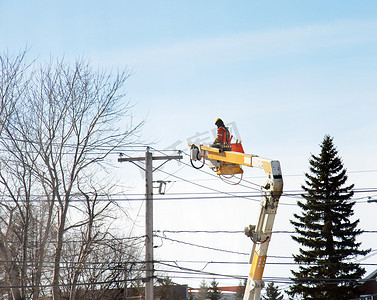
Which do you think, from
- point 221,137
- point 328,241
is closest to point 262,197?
point 221,137

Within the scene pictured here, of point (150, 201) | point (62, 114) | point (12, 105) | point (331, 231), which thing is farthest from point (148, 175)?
point (331, 231)

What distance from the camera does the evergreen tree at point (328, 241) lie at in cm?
3603

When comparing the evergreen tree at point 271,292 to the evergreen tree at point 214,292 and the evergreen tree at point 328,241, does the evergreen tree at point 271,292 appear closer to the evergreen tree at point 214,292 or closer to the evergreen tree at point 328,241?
the evergreen tree at point 214,292

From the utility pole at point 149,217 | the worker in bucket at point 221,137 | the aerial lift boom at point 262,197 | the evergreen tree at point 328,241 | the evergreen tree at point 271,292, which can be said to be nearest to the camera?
the aerial lift boom at point 262,197

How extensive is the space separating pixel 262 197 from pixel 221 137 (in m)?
2.40

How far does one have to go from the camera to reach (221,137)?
16.0 m

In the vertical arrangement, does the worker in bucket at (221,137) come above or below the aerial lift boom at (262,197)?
above

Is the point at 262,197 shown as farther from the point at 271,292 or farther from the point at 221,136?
the point at 271,292

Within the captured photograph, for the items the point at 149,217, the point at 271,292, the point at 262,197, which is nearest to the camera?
the point at 262,197

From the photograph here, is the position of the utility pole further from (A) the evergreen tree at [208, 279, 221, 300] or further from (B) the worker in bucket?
(A) the evergreen tree at [208, 279, 221, 300]

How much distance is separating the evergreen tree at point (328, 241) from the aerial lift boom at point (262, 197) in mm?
21100

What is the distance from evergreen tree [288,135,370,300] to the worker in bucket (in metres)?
21.0

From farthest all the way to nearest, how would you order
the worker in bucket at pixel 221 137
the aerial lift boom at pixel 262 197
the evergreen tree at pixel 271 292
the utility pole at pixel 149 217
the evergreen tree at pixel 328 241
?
the evergreen tree at pixel 271 292
the evergreen tree at pixel 328 241
the utility pole at pixel 149 217
the worker in bucket at pixel 221 137
the aerial lift boom at pixel 262 197

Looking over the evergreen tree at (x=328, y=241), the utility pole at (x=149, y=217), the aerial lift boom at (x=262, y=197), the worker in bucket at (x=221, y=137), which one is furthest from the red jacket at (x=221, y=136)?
the evergreen tree at (x=328, y=241)
